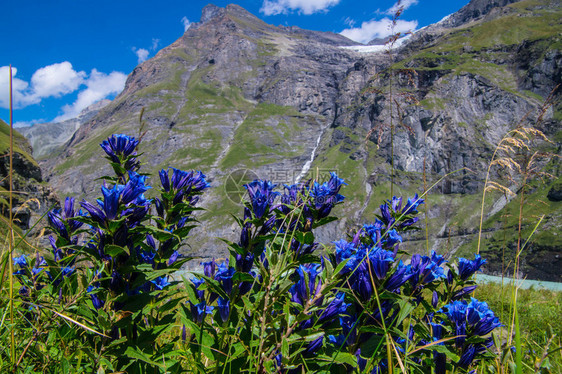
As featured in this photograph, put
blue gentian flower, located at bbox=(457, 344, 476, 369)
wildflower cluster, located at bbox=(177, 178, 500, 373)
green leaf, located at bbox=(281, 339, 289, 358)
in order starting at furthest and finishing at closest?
blue gentian flower, located at bbox=(457, 344, 476, 369) < wildflower cluster, located at bbox=(177, 178, 500, 373) < green leaf, located at bbox=(281, 339, 289, 358)

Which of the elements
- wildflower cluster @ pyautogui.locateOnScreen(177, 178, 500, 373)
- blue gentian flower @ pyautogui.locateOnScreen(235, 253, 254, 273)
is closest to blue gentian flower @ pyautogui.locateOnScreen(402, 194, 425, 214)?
wildflower cluster @ pyautogui.locateOnScreen(177, 178, 500, 373)

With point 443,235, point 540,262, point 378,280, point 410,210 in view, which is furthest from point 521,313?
point 443,235

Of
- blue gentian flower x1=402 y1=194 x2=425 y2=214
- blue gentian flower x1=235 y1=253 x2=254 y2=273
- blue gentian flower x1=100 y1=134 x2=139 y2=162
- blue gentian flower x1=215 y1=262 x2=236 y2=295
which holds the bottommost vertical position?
blue gentian flower x1=215 y1=262 x2=236 y2=295

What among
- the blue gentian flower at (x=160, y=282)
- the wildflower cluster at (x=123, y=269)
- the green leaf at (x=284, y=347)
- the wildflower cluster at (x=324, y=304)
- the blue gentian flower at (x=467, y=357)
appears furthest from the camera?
the blue gentian flower at (x=160, y=282)

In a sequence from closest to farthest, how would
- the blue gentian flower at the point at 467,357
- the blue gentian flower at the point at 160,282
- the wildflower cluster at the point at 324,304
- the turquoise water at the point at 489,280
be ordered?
the wildflower cluster at the point at 324,304, the blue gentian flower at the point at 467,357, the blue gentian flower at the point at 160,282, the turquoise water at the point at 489,280

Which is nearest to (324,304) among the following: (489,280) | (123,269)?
(123,269)

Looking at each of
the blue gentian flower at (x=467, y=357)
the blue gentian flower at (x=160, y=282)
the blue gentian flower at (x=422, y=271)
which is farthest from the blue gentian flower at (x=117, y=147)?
the blue gentian flower at (x=467, y=357)

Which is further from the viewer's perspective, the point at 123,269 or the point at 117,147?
the point at 117,147

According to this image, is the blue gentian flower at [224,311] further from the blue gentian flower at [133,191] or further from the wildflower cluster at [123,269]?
the blue gentian flower at [133,191]

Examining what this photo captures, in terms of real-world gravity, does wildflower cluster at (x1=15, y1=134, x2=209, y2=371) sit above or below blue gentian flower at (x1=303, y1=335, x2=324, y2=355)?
above

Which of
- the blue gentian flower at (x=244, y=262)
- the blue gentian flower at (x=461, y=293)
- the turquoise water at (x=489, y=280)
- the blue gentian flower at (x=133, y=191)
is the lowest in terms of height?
the turquoise water at (x=489, y=280)

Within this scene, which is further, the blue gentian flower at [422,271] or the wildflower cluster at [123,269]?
the blue gentian flower at [422,271]

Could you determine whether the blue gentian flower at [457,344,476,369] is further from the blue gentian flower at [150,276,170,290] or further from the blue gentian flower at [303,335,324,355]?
the blue gentian flower at [150,276,170,290]

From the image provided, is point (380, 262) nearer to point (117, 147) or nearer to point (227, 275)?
point (227, 275)
